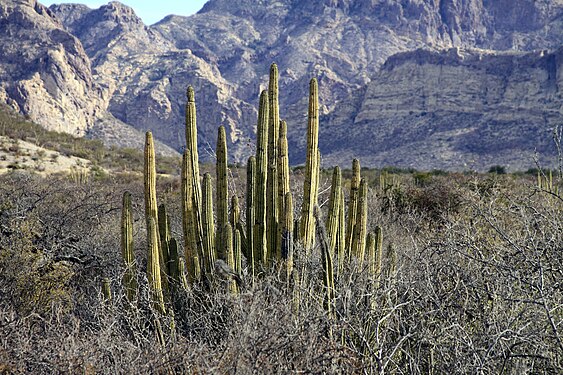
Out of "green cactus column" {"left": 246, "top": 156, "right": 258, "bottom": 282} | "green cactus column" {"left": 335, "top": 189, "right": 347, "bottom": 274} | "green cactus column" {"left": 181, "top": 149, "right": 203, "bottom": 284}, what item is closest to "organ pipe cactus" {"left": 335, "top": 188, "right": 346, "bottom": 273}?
"green cactus column" {"left": 335, "top": 189, "right": 347, "bottom": 274}

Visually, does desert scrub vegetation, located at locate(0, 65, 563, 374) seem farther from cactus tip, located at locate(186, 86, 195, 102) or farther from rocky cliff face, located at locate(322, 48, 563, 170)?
rocky cliff face, located at locate(322, 48, 563, 170)

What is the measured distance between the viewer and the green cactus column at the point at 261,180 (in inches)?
314

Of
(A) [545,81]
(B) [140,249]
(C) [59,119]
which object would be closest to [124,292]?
(B) [140,249]

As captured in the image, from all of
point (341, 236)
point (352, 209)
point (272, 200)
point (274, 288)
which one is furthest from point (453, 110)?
point (274, 288)

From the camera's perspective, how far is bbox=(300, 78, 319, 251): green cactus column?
25.8 feet

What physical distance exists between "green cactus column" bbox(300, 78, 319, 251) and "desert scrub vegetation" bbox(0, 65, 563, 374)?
0.02 meters

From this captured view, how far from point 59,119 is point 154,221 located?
103m

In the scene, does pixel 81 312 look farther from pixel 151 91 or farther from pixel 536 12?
pixel 536 12

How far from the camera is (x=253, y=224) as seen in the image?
8195 mm

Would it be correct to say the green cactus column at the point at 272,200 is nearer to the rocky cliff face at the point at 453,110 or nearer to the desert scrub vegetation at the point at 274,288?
the desert scrub vegetation at the point at 274,288

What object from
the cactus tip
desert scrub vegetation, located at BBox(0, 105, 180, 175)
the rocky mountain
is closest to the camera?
the cactus tip

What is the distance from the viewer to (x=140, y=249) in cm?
1108

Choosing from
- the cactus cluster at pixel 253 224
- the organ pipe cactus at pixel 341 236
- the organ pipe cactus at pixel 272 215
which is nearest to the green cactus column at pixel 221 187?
the cactus cluster at pixel 253 224

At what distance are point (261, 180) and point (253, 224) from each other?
1.85 feet
